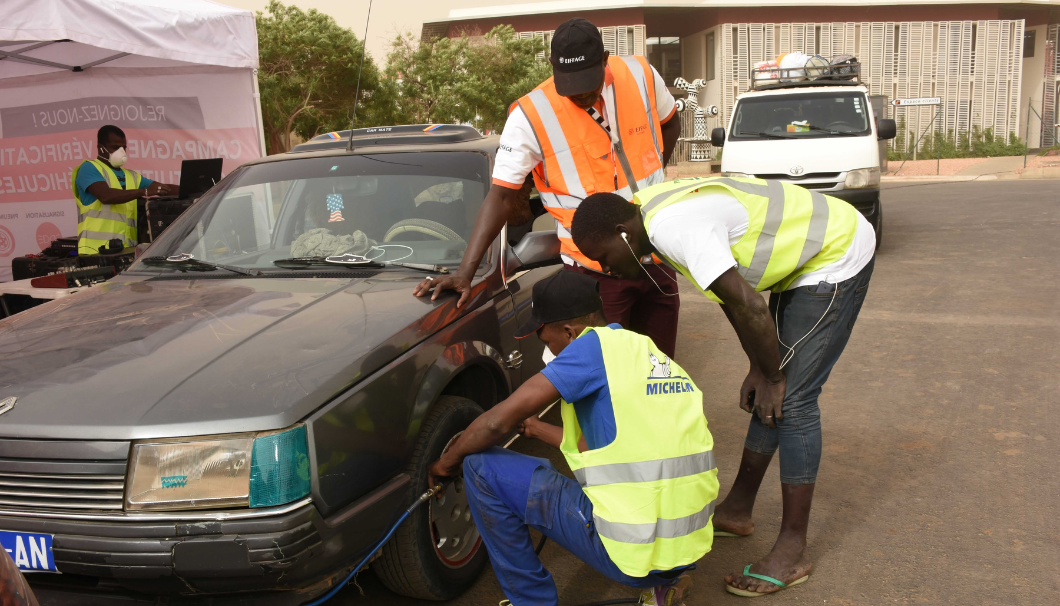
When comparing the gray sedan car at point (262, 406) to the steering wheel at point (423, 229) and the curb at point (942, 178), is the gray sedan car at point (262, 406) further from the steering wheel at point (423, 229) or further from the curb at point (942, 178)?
the curb at point (942, 178)

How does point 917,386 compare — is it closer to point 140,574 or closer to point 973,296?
point 973,296

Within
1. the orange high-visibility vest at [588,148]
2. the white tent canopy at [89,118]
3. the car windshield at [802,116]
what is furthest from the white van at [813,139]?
the orange high-visibility vest at [588,148]

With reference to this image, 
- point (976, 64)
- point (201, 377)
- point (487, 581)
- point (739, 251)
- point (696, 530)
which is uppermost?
point (976, 64)

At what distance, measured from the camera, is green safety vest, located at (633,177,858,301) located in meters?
2.62

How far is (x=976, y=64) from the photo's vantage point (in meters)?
28.1

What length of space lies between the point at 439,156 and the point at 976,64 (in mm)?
30258

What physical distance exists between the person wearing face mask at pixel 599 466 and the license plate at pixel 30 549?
44.5 inches

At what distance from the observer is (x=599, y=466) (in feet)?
7.34

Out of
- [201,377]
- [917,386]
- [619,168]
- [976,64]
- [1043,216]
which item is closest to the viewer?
[201,377]

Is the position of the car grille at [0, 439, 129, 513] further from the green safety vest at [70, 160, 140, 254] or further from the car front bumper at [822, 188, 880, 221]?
the car front bumper at [822, 188, 880, 221]

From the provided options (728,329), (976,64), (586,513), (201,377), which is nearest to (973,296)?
(728,329)

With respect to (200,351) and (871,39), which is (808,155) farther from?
(871,39)

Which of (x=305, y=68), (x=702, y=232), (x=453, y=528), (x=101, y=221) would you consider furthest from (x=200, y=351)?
(x=305, y=68)

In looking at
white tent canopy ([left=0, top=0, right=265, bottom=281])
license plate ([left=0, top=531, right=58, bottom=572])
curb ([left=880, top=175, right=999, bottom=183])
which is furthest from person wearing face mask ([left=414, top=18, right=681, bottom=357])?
curb ([left=880, top=175, right=999, bottom=183])
